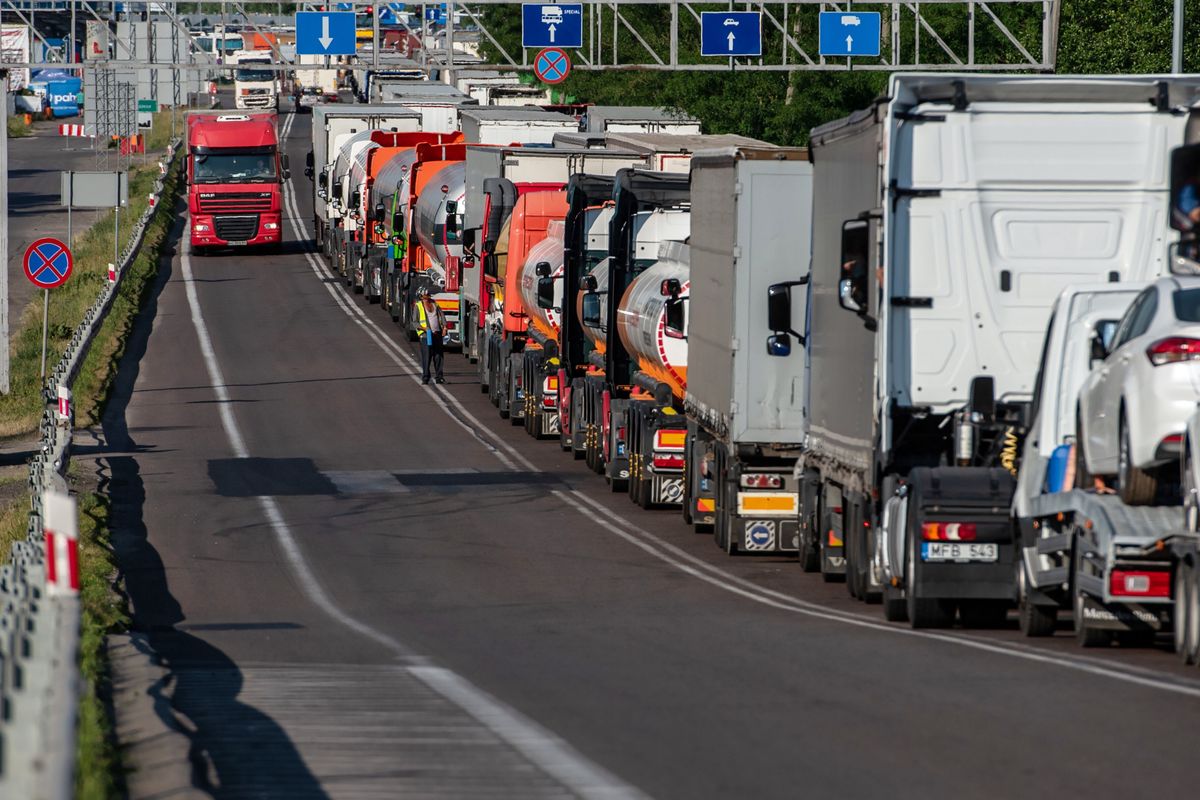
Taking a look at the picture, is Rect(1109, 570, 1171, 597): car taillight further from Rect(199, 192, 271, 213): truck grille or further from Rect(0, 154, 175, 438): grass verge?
Rect(199, 192, 271, 213): truck grille

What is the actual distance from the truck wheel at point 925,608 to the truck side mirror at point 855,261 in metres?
2.03

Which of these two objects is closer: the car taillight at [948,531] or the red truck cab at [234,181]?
the car taillight at [948,531]

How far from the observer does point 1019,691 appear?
36.4ft

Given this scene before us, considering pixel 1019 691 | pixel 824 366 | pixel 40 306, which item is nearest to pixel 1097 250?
pixel 824 366

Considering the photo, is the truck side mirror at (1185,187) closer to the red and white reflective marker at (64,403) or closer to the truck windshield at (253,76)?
the red and white reflective marker at (64,403)

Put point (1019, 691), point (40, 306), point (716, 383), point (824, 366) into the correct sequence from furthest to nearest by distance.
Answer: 1. point (40, 306)
2. point (716, 383)
3. point (824, 366)
4. point (1019, 691)

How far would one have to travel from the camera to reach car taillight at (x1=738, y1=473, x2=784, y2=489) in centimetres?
2003

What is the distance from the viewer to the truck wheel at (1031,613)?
1410 cm

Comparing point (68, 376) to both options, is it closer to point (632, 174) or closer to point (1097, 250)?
point (632, 174)

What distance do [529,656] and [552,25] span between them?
36.8m

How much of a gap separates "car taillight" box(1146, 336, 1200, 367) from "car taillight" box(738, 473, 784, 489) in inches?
331

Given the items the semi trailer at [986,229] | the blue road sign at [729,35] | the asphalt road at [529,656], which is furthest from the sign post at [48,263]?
the blue road sign at [729,35]

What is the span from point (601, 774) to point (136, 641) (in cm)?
591

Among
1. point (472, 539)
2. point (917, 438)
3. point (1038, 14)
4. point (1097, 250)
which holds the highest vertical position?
point (1038, 14)
